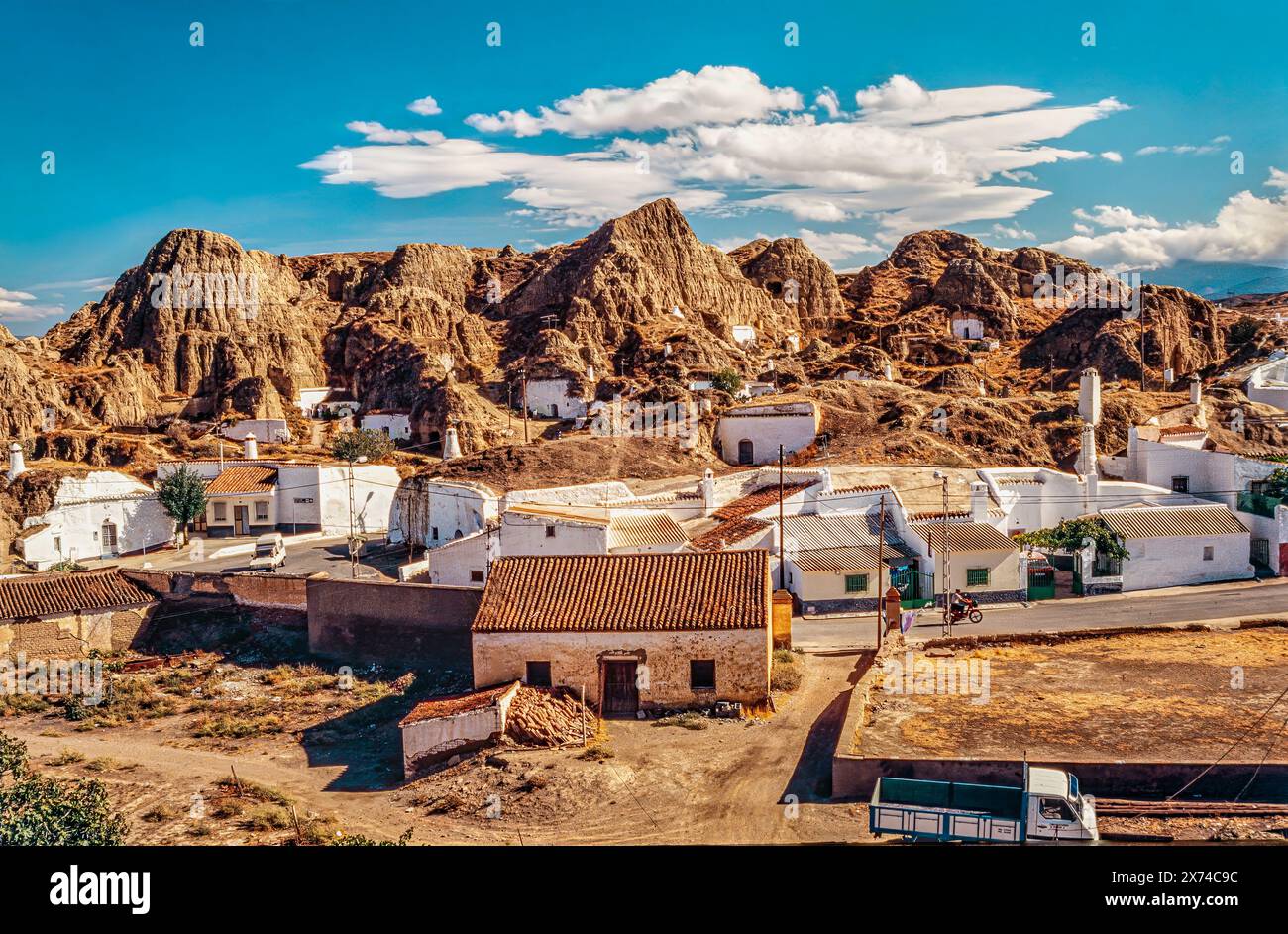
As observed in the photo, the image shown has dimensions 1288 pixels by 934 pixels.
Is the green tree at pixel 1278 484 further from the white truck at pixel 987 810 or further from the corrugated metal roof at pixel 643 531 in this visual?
the white truck at pixel 987 810

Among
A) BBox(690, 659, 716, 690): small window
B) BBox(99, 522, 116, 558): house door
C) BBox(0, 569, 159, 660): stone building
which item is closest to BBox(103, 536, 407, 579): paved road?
BBox(99, 522, 116, 558): house door

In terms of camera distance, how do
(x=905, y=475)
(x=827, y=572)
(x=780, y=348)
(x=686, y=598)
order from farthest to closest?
(x=780, y=348) → (x=905, y=475) → (x=827, y=572) → (x=686, y=598)

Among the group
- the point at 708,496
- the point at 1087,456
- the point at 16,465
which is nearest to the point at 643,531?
the point at 708,496

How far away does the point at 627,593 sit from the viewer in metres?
18.1

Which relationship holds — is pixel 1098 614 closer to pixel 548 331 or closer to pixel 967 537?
pixel 967 537

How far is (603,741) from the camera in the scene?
15.7 metres

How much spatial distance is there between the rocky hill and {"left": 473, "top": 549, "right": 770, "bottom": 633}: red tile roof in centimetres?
2431

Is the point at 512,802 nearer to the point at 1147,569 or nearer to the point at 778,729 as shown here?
the point at 778,729

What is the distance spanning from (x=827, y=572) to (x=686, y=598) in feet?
21.8

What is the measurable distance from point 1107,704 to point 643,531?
11.6 metres

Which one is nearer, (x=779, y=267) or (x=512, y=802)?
(x=512, y=802)

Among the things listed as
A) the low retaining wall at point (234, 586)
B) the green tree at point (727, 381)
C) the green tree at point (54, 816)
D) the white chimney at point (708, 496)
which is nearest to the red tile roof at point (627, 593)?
the green tree at point (54, 816)

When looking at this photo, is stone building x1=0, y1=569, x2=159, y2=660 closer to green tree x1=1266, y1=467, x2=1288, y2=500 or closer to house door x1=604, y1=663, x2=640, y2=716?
house door x1=604, y1=663, x2=640, y2=716
